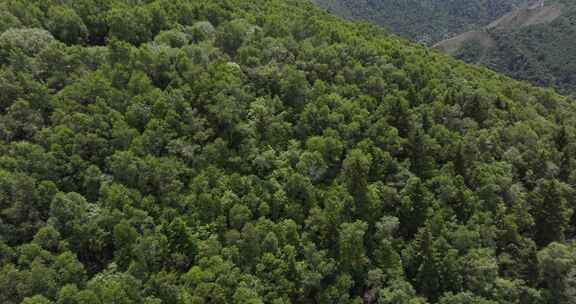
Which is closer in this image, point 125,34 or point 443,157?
point 443,157

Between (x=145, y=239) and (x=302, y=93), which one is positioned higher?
(x=302, y=93)

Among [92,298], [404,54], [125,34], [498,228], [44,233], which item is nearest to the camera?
[92,298]

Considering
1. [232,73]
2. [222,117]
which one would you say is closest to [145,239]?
[222,117]

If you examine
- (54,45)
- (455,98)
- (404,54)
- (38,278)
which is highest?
(404,54)

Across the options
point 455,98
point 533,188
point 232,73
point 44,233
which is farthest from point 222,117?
point 533,188

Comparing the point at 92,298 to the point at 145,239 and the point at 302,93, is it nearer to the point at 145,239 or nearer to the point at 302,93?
the point at 145,239

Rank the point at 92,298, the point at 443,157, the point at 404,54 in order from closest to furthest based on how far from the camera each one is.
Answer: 1. the point at 92,298
2. the point at 443,157
3. the point at 404,54
